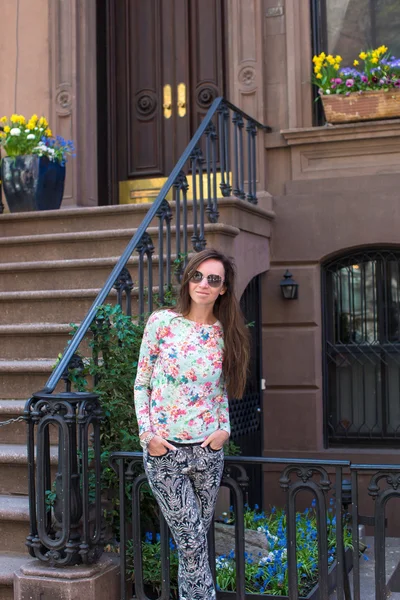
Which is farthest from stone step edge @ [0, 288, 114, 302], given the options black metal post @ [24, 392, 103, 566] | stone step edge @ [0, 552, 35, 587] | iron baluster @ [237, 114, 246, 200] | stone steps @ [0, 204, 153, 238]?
stone step edge @ [0, 552, 35, 587]

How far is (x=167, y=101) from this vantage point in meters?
8.59

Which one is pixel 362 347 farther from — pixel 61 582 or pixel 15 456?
pixel 61 582

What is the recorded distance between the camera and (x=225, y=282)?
387cm

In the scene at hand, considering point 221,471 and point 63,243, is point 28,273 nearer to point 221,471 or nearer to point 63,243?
point 63,243

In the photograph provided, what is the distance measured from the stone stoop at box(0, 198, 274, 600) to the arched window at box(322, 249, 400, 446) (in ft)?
2.71

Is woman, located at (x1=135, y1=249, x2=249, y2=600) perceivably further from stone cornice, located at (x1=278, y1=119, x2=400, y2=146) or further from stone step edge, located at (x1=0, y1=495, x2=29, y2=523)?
stone cornice, located at (x1=278, y1=119, x2=400, y2=146)

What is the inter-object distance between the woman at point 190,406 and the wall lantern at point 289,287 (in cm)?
354

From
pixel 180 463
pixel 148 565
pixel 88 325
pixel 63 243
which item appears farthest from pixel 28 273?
pixel 180 463

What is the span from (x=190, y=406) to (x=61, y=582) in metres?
1.13

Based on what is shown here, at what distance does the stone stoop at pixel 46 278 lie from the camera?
4852 mm

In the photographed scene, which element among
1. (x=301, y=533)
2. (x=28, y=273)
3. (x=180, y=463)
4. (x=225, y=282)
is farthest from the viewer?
(x=28, y=273)

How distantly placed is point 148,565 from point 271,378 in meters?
3.27

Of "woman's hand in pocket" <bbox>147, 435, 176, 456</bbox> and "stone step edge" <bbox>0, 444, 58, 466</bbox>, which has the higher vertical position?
"woman's hand in pocket" <bbox>147, 435, 176, 456</bbox>

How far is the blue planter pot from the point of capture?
7.32m
